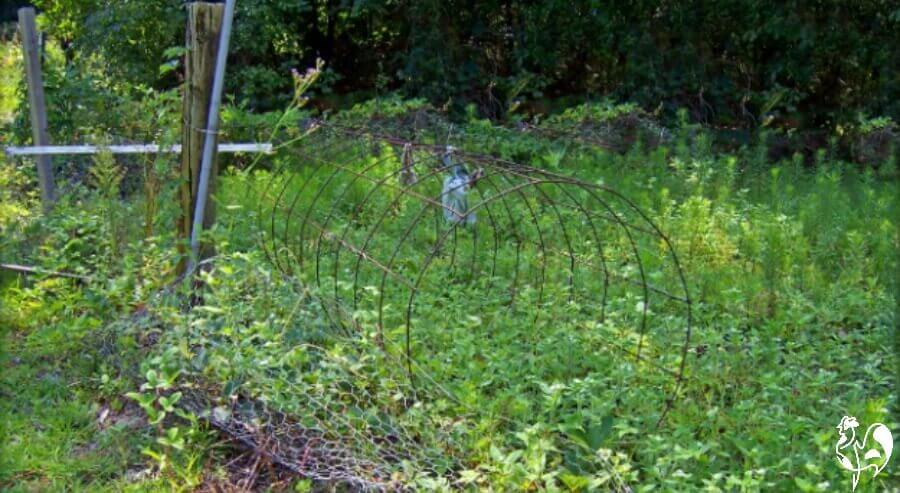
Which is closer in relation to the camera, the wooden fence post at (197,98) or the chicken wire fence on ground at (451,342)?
the chicken wire fence on ground at (451,342)

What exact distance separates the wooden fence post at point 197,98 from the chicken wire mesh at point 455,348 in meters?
0.58

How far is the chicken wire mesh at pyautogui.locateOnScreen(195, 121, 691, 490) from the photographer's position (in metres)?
3.50

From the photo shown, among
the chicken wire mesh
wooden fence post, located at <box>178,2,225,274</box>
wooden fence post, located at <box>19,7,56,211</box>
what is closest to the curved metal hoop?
the chicken wire mesh

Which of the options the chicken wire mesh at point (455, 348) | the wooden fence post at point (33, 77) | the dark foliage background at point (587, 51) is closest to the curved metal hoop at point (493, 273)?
the chicken wire mesh at point (455, 348)

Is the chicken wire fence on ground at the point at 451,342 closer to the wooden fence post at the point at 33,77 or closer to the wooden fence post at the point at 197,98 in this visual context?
the wooden fence post at the point at 197,98

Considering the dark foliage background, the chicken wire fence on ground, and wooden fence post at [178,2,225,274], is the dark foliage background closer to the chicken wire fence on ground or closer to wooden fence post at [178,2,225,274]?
the chicken wire fence on ground

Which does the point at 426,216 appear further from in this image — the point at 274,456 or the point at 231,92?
the point at 231,92

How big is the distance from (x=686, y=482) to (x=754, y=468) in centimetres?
27

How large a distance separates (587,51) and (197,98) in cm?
654

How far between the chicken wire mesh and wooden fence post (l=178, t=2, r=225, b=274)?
1.89 feet

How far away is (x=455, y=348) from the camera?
416cm

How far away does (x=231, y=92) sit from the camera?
10391 mm

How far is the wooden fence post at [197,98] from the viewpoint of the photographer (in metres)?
4.75

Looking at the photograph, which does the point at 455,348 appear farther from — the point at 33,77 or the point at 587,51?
the point at 587,51
